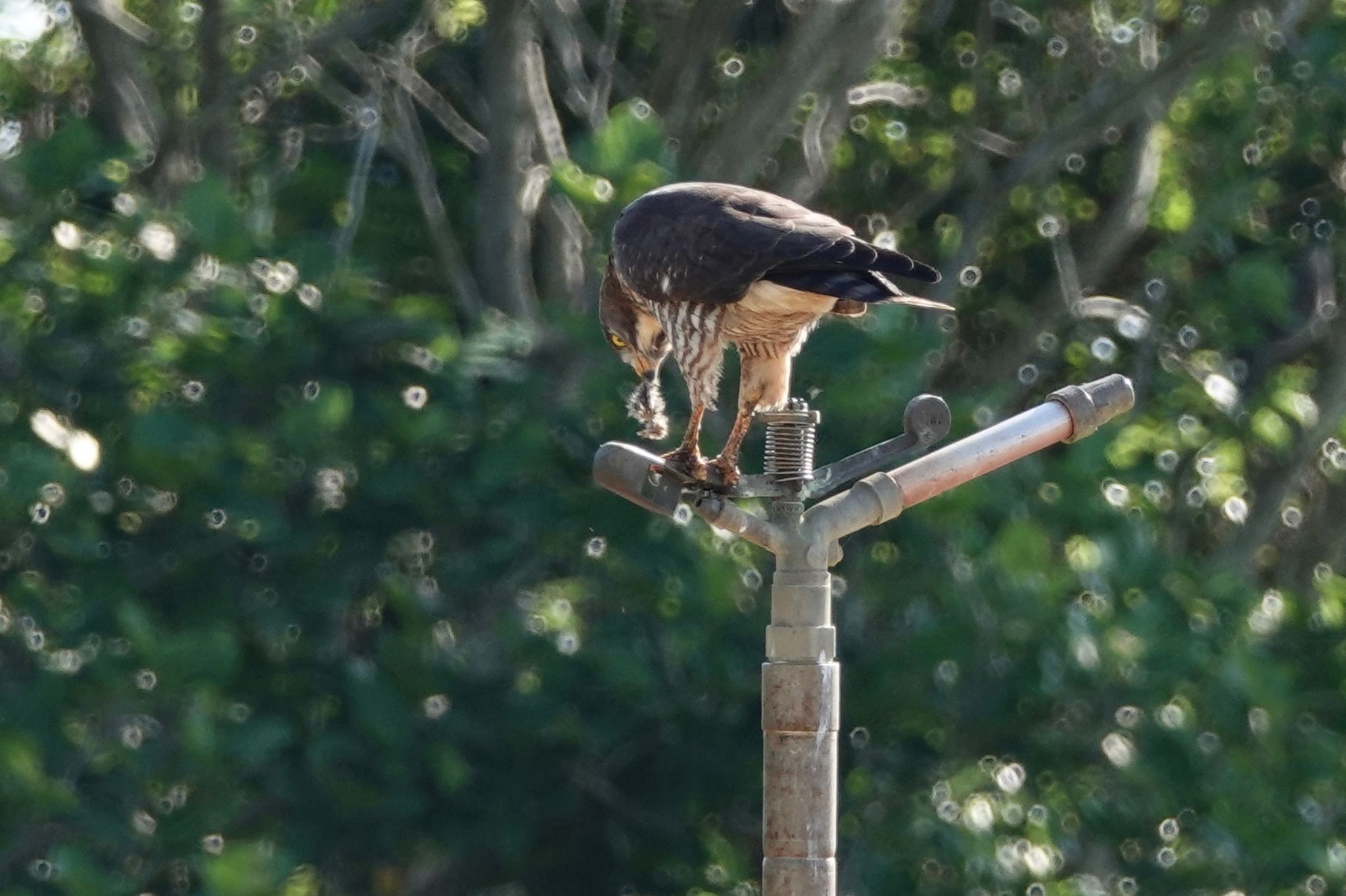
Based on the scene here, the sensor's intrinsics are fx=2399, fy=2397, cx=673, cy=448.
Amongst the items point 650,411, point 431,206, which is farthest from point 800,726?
point 431,206

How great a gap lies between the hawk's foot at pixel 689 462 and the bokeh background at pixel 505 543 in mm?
2077

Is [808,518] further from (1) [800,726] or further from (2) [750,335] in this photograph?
(2) [750,335]

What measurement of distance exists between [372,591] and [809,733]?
4.17 meters

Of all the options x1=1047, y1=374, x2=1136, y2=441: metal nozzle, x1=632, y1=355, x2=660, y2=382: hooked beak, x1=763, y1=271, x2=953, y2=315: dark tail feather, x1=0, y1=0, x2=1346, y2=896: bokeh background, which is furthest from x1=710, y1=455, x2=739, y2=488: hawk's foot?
x1=0, y1=0, x2=1346, y2=896: bokeh background

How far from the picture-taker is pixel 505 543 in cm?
815

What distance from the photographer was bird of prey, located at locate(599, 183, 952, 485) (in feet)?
16.6

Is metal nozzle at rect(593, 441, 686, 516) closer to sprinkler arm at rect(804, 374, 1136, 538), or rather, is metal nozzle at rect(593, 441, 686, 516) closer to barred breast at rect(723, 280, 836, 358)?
sprinkler arm at rect(804, 374, 1136, 538)

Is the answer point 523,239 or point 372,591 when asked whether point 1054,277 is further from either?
point 372,591

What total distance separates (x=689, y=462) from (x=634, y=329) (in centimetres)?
105

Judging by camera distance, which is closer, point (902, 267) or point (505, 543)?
point (902, 267)

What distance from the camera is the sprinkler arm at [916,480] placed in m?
4.59

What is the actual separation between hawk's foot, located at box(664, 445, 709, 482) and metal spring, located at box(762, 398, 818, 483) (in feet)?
1.40

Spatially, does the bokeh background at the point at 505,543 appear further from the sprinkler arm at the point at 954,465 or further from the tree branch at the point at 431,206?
the sprinkler arm at the point at 954,465

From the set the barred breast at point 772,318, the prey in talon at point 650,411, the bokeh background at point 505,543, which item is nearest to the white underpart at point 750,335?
the barred breast at point 772,318
